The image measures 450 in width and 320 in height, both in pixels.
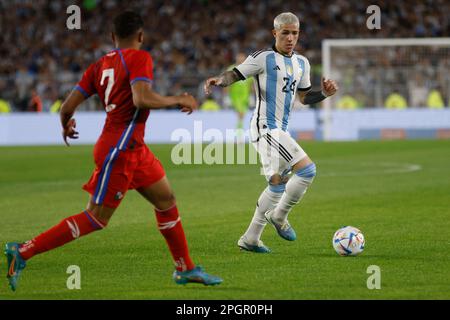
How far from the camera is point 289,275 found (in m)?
7.82

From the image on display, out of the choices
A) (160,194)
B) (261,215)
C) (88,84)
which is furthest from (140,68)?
(261,215)

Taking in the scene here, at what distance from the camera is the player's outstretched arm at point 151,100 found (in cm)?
681

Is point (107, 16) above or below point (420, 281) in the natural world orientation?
above

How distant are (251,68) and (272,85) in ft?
0.90

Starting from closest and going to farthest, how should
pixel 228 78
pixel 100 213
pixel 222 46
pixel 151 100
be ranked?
pixel 151 100
pixel 100 213
pixel 228 78
pixel 222 46

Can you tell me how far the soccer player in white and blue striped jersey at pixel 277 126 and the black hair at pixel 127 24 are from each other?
2.13m

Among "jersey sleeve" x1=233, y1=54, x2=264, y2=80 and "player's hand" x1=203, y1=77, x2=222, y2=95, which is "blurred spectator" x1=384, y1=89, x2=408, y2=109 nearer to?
"jersey sleeve" x1=233, y1=54, x2=264, y2=80

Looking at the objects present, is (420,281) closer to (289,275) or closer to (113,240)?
(289,275)

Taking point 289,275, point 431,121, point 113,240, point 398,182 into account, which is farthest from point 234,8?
point 289,275

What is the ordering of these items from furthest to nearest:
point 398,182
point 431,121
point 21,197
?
1. point 431,121
2. point 398,182
3. point 21,197

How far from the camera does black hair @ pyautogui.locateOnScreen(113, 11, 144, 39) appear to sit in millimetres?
7094

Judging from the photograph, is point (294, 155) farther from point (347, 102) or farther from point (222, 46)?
point (222, 46)

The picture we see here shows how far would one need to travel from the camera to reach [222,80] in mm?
8898
